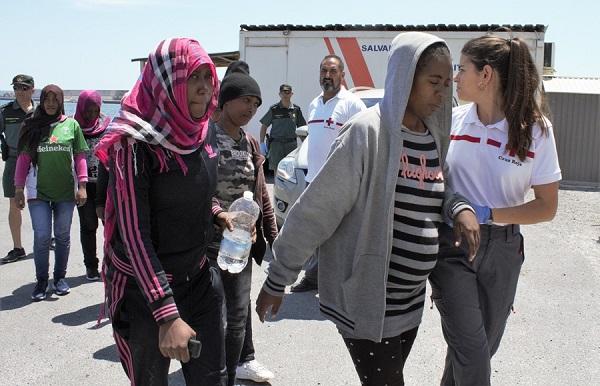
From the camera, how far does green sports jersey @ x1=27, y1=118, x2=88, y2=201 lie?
21.4 feet

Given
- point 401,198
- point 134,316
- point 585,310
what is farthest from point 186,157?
point 585,310

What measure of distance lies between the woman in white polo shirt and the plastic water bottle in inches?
41.8

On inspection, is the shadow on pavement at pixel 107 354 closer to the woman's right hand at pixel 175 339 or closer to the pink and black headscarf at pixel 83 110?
the woman's right hand at pixel 175 339

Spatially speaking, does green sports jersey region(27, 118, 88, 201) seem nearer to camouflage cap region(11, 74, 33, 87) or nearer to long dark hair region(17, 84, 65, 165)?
long dark hair region(17, 84, 65, 165)

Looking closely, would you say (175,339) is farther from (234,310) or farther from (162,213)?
(234,310)

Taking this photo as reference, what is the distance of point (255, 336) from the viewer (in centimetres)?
541

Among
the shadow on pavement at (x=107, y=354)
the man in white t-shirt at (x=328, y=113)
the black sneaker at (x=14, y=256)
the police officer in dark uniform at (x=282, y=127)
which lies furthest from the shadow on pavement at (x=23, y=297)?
the police officer in dark uniform at (x=282, y=127)

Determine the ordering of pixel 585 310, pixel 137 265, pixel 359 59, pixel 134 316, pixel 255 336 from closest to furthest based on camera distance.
Answer: pixel 137 265, pixel 134 316, pixel 255 336, pixel 585 310, pixel 359 59

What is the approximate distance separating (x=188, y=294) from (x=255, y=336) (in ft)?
8.33

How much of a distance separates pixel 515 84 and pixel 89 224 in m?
5.02

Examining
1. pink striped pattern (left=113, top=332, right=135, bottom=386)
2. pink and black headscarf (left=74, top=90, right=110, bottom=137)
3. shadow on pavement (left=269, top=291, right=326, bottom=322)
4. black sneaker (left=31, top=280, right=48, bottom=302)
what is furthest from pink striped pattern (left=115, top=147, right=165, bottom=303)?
pink and black headscarf (left=74, top=90, right=110, bottom=137)

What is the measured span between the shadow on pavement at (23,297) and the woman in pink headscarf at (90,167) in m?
0.18

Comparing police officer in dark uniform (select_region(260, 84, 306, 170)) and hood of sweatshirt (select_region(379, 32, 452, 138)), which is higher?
hood of sweatshirt (select_region(379, 32, 452, 138))

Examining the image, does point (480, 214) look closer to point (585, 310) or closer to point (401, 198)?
point (401, 198)
